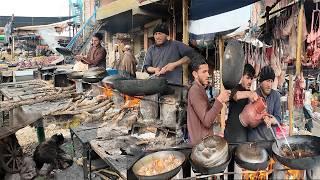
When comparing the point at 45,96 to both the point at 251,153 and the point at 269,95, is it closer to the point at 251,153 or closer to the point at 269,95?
the point at 269,95

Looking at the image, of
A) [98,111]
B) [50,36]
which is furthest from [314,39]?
[50,36]

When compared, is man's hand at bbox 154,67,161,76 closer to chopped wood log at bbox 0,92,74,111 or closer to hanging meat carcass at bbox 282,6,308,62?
hanging meat carcass at bbox 282,6,308,62

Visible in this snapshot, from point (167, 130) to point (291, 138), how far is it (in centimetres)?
204

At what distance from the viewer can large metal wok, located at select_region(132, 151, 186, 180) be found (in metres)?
2.64

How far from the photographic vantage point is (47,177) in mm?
6184

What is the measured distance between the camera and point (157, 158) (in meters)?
3.04

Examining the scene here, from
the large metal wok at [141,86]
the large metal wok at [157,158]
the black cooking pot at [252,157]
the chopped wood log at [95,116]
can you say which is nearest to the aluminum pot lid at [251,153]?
the black cooking pot at [252,157]

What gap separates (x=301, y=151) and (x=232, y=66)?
1.04 metres

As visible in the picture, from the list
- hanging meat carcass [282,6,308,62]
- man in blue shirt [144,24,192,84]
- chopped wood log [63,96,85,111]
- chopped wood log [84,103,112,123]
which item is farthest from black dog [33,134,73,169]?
hanging meat carcass [282,6,308,62]

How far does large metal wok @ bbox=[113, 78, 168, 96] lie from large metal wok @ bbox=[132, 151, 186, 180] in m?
1.18

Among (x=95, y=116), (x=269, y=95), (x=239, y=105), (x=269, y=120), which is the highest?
(x=269, y=95)

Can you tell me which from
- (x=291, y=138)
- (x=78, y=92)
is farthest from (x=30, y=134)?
(x=291, y=138)

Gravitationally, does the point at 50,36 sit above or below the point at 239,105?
above

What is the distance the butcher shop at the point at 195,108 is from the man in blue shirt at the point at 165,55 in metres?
0.02
